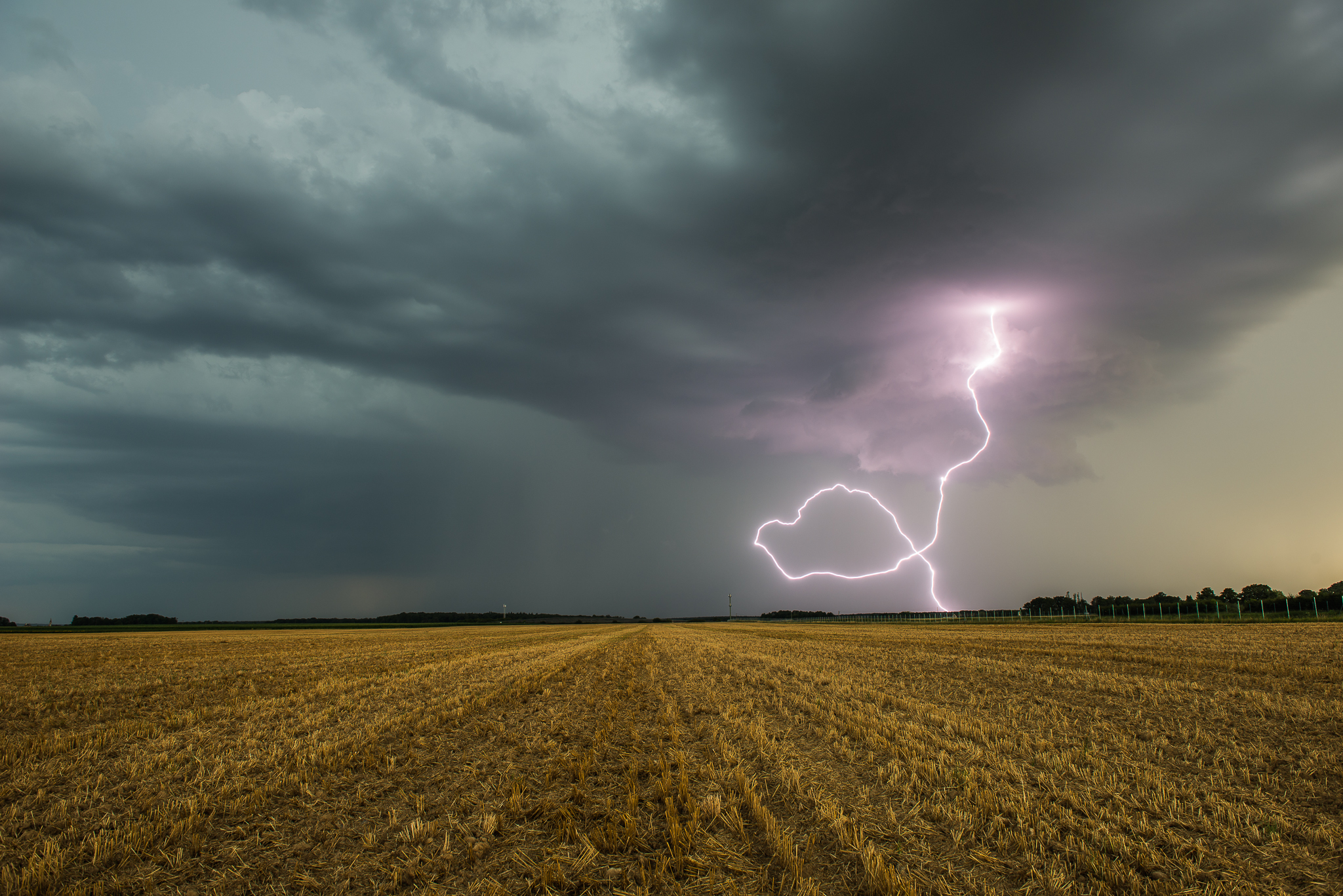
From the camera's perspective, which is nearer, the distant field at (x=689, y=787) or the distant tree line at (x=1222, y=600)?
the distant field at (x=689, y=787)

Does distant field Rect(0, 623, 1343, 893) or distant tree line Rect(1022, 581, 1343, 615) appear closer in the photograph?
distant field Rect(0, 623, 1343, 893)

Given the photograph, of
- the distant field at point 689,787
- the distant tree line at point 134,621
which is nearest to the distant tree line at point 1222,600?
the distant field at point 689,787

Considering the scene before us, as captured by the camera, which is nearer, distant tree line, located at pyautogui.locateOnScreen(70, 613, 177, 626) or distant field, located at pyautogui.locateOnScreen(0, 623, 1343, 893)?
distant field, located at pyautogui.locateOnScreen(0, 623, 1343, 893)

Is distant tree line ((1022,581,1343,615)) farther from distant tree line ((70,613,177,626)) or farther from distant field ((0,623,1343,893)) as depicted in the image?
distant tree line ((70,613,177,626))

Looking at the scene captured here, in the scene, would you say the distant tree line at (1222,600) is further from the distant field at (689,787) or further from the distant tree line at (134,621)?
the distant tree line at (134,621)

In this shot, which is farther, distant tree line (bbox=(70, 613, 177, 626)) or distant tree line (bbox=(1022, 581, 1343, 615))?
distant tree line (bbox=(70, 613, 177, 626))

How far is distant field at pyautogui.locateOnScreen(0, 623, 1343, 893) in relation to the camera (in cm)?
620

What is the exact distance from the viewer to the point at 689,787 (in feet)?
29.0

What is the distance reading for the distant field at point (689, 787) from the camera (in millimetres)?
6199

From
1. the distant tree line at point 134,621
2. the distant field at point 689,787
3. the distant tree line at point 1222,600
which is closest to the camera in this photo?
the distant field at point 689,787

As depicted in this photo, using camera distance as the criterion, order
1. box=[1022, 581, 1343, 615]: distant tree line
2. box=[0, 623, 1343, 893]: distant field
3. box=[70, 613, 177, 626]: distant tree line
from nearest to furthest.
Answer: box=[0, 623, 1343, 893]: distant field < box=[1022, 581, 1343, 615]: distant tree line < box=[70, 613, 177, 626]: distant tree line

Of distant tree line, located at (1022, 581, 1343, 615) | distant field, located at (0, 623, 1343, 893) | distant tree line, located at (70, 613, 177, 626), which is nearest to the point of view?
distant field, located at (0, 623, 1343, 893)

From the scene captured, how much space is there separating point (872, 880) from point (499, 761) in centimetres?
683

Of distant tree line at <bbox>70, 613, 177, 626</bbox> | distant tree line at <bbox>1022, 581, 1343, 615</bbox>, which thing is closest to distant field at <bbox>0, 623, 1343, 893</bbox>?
distant tree line at <bbox>1022, 581, 1343, 615</bbox>
